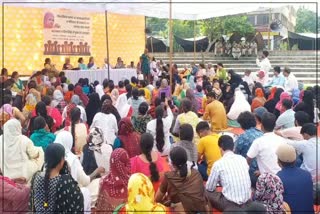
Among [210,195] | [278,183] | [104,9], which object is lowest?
[210,195]

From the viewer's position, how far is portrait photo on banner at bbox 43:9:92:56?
16.0 m

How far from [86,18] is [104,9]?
21.0 feet

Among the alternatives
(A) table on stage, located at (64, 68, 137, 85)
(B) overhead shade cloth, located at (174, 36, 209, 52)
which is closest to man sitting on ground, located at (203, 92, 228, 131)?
(A) table on stage, located at (64, 68, 137, 85)

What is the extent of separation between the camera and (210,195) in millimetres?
4148

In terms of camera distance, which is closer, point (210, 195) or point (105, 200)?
point (105, 200)

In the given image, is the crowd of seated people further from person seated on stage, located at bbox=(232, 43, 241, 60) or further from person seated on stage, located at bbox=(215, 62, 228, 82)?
person seated on stage, located at bbox=(232, 43, 241, 60)

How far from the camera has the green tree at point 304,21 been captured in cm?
5353

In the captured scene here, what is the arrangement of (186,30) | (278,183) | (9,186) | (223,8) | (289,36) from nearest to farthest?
(278,183), (9,186), (223,8), (289,36), (186,30)

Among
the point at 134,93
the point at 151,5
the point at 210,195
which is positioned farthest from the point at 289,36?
the point at 210,195

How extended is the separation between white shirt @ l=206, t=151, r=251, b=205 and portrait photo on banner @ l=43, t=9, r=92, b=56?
13.1 m

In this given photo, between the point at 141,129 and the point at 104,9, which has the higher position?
the point at 104,9

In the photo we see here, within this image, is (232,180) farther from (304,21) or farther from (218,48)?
(304,21)

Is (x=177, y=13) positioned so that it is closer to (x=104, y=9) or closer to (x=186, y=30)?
(x=104, y=9)

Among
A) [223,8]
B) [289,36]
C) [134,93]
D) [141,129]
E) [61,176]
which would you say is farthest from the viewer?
[289,36]
